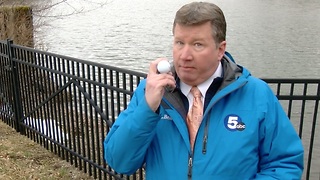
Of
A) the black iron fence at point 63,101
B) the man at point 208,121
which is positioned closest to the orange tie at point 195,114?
the man at point 208,121

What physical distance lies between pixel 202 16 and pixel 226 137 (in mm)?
568

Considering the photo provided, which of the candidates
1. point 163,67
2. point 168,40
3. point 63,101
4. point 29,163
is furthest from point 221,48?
point 168,40

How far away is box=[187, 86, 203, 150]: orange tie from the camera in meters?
1.95

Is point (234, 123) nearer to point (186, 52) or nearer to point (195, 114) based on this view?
point (195, 114)

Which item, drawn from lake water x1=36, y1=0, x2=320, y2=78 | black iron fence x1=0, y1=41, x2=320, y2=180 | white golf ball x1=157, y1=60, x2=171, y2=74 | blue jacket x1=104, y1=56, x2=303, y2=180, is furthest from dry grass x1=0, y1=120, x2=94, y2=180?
lake water x1=36, y1=0, x2=320, y2=78

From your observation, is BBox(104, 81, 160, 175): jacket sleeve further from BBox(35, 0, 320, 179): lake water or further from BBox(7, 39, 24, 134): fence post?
BBox(35, 0, 320, 179): lake water

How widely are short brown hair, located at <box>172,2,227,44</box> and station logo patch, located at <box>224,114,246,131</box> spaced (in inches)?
14.7

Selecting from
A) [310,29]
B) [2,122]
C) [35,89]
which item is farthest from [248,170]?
[310,29]

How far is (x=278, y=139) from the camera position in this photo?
185cm

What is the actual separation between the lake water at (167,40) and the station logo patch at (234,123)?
5.67 metres

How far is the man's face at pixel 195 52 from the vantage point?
1794 mm

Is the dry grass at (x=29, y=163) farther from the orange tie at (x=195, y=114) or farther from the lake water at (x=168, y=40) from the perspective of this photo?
the lake water at (x=168, y=40)

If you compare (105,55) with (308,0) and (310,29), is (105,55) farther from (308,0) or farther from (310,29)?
→ (308,0)

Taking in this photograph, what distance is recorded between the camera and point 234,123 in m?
1.85
